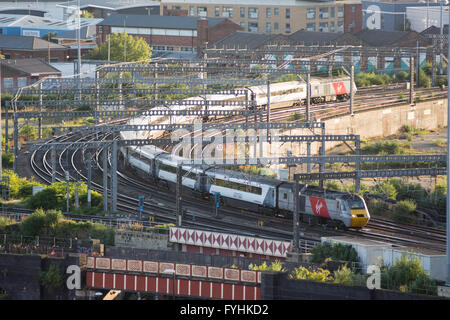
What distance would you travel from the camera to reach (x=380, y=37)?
76625mm

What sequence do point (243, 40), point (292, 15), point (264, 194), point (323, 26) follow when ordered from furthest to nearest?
point (323, 26), point (292, 15), point (243, 40), point (264, 194)

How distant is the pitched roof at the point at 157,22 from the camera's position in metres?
81.9

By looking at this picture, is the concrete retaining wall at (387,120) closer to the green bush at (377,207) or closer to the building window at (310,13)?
the green bush at (377,207)

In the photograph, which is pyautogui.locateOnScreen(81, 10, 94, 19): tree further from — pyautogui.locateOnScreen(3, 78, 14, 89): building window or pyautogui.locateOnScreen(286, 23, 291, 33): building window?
pyautogui.locateOnScreen(3, 78, 14, 89): building window

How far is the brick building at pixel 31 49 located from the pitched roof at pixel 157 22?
7378mm

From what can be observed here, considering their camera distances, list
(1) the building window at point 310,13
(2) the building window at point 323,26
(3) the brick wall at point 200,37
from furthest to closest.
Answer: (2) the building window at point 323,26
(1) the building window at point 310,13
(3) the brick wall at point 200,37

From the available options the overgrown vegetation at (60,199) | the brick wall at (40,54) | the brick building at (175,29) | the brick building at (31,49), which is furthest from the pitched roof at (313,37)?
the overgrown vegetation at (60,199)

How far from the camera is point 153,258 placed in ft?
91.7

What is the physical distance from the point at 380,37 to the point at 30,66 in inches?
1036

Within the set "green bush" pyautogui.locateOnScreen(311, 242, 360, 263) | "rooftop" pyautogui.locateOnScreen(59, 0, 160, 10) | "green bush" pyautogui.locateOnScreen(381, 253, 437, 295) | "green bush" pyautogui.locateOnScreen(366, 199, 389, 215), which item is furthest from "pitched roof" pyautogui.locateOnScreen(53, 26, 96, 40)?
"green bush" pyautogui.locateOnScreen(381, 253, 437, 295)

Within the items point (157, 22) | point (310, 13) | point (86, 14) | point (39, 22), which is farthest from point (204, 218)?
point (86, 14)

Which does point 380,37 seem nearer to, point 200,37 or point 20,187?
point 200,37
